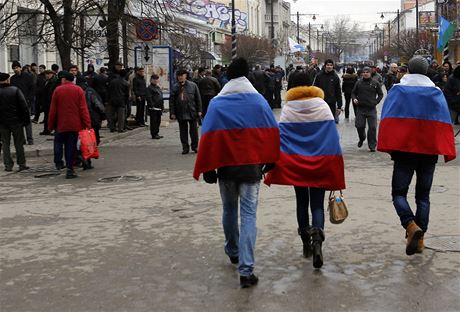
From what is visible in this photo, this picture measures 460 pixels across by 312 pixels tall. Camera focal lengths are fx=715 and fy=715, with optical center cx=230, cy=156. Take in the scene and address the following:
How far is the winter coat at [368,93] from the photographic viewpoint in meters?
14.0

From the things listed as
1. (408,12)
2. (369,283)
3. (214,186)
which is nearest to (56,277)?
(369,283)

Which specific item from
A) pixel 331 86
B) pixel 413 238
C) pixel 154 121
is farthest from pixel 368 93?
pixel 413 238

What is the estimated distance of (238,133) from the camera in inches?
215

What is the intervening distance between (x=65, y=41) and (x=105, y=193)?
8.74 m

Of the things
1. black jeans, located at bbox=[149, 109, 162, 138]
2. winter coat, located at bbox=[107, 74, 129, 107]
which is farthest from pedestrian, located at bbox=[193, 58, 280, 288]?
winter coat, located at bbox=[107, 74, 129, 107]

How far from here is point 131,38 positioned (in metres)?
24.3

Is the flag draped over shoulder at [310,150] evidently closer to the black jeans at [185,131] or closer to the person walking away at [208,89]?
the black jeans at [185,131]

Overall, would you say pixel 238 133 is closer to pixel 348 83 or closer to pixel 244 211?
pixel 244 211

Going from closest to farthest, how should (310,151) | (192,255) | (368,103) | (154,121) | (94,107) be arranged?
1. (310,151)
2. (192,255)
3. (94,107)
4. (368,103)
5. (154,121)

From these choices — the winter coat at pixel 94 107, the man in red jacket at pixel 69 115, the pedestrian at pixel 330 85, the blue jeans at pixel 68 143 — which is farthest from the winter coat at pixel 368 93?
the blue jeans at pixel 68 143

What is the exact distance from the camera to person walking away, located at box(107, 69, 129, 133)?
18.0 meters

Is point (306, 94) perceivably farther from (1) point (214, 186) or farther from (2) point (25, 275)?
(1) point (214, 186)

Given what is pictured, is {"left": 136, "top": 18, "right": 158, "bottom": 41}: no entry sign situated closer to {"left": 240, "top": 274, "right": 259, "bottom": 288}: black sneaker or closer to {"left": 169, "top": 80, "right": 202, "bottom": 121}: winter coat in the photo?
{"left": 169, "top": 80, "right": 202, "bottom": 121}: winter coat

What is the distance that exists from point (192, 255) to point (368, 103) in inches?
330
